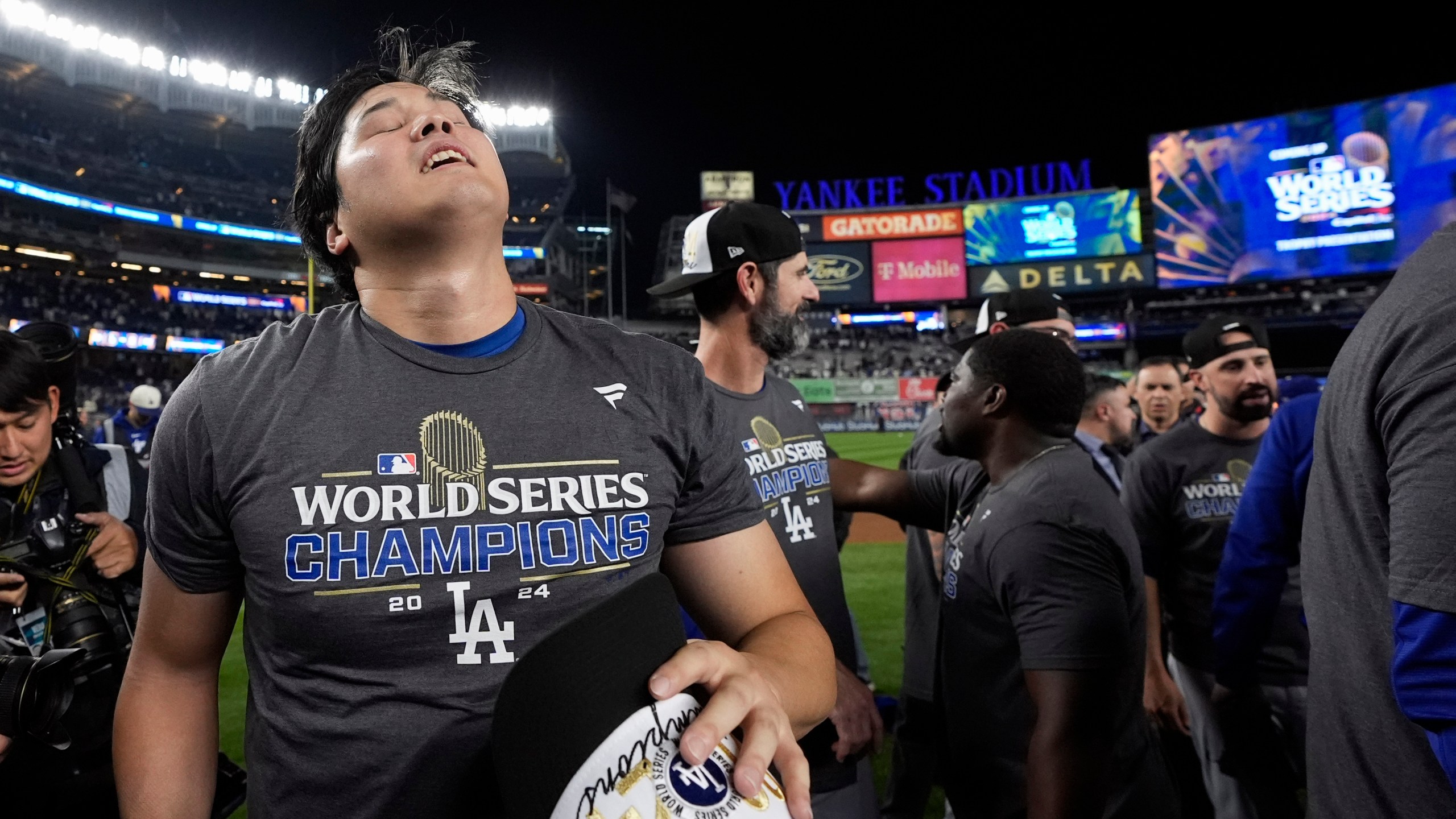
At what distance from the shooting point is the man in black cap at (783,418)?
9.09 ft

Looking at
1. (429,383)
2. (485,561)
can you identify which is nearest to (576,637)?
(485,561)

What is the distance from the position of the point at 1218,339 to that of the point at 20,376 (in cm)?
532

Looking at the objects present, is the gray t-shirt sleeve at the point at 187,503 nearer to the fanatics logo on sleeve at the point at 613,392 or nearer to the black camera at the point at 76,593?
the fanatics logo on sleeve at the point at 613,392

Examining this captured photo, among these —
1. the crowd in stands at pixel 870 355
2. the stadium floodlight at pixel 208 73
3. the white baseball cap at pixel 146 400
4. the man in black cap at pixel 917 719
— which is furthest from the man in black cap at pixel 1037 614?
the stadium floodlight at pixel 208 73

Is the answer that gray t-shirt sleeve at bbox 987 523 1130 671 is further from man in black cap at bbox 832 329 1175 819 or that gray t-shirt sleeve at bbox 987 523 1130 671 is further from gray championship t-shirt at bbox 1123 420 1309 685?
gray championship t-shirt at bbox 1123 420 1309 685

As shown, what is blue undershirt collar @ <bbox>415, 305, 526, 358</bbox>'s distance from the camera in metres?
1.55

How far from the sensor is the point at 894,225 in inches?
1786

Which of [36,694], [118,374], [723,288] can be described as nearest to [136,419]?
[36,694]

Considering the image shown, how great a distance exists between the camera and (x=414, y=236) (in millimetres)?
1596

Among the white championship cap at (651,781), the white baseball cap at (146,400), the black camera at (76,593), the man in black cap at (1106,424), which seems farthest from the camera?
the white baseball cap at (146,400)

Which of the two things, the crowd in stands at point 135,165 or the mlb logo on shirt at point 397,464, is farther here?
the crowd in stands at point 135,165

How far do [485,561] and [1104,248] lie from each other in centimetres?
4549

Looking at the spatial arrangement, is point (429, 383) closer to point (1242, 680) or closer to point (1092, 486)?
point (1092, 486)

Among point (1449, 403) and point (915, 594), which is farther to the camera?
point (915, 594)
